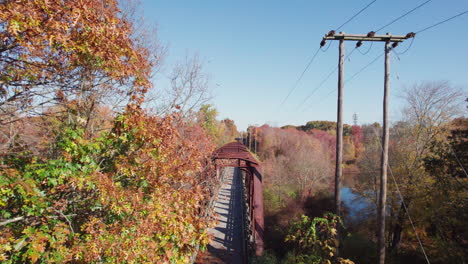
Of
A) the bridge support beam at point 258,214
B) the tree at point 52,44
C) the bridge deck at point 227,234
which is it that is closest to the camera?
the tree at point 52,44

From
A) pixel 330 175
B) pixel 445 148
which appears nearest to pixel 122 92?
pixel 445 148

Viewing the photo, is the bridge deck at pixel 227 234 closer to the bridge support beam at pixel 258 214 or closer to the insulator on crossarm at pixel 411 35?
the bridge support beam at pixel 258 214

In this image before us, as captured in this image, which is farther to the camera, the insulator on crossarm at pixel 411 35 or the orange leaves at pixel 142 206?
the insulator on crossarm at pixel 411 35

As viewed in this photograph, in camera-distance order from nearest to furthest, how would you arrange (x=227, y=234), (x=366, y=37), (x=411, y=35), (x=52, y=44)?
(x=52, y=44), (x=411, y=35), (x=366, y=37), (x=227, y=234)

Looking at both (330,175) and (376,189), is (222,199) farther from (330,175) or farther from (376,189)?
(330,175)

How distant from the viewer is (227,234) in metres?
11.0

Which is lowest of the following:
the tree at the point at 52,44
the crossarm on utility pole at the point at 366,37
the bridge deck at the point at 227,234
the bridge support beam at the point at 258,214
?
the bridge deck at the point at 227,234

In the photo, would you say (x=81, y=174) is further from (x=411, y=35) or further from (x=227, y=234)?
(x=411, y=35)

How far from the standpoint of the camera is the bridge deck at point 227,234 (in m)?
9.02

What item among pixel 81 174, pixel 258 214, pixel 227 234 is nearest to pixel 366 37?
pixel 258 214

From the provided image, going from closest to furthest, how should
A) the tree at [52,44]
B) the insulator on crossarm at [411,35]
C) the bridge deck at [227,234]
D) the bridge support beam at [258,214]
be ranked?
the tree at [52,44] → the insulator on crossarm at [411,35] → the bridge support beam at [258,214] → the bridge deck at [227,234]

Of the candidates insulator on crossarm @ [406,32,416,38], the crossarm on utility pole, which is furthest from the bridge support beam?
insulator on crossarm @ [406,32,416,38]

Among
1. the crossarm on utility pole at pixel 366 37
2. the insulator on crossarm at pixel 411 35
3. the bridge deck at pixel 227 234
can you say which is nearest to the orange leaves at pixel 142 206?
the bridge deck at pixel 227 234

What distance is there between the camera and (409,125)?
1523 cm
